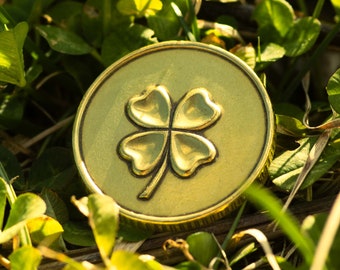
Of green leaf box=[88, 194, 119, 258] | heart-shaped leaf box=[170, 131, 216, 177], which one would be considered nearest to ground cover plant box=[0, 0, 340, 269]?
green leaf box=[88, 194, 119, 258]

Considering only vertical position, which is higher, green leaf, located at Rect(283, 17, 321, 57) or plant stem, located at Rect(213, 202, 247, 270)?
green leaf, located at Rect(283, 17, 321, 57)

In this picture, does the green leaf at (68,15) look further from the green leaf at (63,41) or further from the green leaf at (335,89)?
the green leaf at (335,89)

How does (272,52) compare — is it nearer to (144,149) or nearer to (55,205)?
(144,149)

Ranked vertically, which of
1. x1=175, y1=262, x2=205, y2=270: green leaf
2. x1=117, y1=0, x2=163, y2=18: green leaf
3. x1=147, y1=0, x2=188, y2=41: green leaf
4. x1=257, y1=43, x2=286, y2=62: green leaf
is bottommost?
x1=175, y1=262, x2=205, y2=270: green leaf

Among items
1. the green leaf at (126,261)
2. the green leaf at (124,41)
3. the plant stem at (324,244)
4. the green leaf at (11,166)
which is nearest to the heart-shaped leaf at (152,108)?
the green leaf at (124,41)

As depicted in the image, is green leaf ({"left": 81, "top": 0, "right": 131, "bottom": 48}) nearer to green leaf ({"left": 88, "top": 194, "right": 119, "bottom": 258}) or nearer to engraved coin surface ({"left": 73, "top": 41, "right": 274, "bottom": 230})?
engraved coin surface ({"left": 73, "top": 41, "right": 274, "bottom": 230})

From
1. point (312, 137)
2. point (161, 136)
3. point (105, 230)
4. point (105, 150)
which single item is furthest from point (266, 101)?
point (105, 230)
